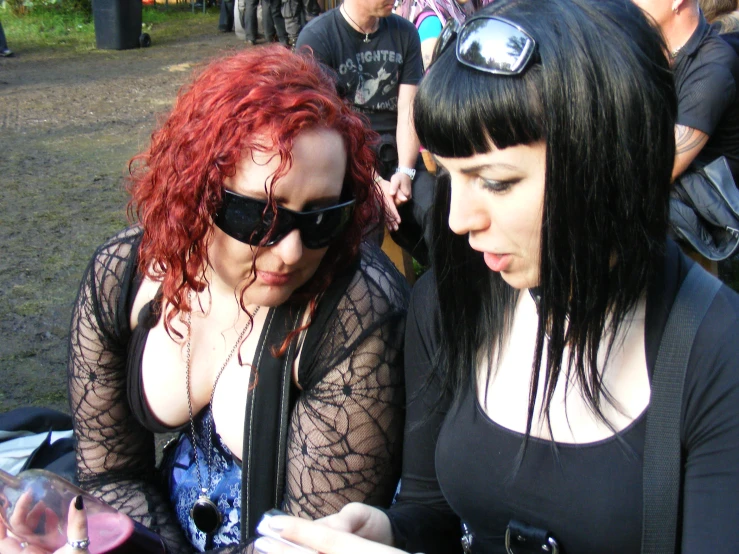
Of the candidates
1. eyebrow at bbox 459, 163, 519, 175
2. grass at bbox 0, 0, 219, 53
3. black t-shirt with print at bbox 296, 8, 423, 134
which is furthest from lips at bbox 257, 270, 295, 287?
grass at bbox 0, 0, 219, 53

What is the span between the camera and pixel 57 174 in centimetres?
639

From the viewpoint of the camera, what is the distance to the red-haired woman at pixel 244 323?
164cm

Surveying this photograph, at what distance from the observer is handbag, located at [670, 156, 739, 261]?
11.0 ft

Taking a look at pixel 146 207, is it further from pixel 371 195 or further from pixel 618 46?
pixel 618 46

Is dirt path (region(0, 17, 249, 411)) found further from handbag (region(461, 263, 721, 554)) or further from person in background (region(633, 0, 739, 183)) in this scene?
person in background (region(633, 0, 739, 183))

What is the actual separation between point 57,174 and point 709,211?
5021 millimetres

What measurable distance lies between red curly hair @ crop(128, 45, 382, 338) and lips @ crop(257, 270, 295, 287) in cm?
10

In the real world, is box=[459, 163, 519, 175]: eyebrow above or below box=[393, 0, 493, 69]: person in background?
above

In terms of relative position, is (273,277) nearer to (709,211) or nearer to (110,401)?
(110,401)

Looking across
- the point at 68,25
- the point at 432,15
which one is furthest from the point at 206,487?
the point at 68,25

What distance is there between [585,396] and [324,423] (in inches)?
24.6

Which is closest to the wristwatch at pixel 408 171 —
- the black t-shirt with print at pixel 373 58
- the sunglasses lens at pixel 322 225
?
the black t-shirt with print at pixel 373 58

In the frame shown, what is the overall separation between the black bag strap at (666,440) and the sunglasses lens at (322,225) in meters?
0.72

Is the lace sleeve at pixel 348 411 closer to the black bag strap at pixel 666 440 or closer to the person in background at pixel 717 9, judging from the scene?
the black bag strap at pixel 666 440
